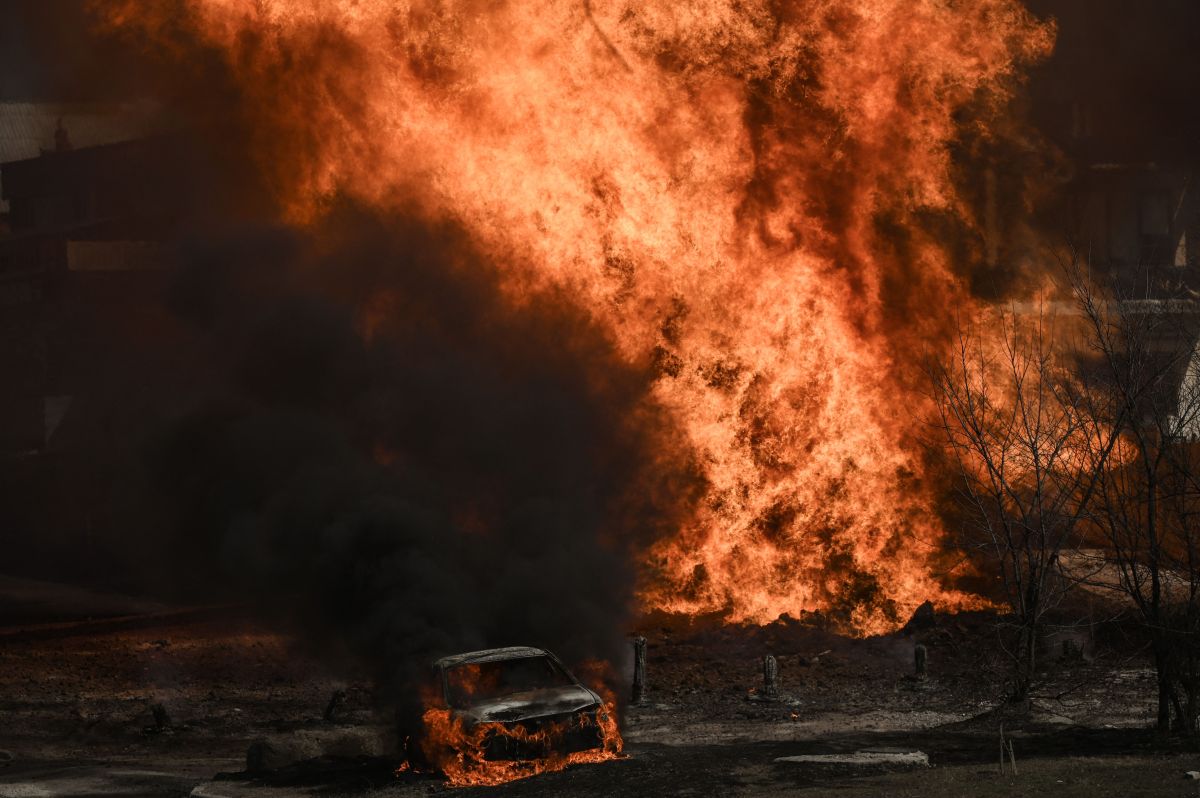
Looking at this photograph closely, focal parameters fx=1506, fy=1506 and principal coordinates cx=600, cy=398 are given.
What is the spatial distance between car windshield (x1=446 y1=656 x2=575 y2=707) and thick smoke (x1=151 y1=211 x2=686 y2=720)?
2.35 ft

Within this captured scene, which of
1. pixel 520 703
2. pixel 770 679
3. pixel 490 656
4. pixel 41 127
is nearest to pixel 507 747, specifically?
pixel 520 703

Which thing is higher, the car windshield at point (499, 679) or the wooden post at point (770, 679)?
the car windshield at point (499, 679)

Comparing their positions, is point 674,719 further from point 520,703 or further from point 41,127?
point 41,127

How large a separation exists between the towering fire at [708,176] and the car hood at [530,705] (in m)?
10.7

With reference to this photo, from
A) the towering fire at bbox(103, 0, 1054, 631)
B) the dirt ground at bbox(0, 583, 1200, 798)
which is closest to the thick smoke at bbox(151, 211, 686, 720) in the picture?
the towering fire at bbox(103, 0, 1054, 631)

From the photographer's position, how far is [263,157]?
26.0 metres

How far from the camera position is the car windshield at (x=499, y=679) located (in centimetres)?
1511

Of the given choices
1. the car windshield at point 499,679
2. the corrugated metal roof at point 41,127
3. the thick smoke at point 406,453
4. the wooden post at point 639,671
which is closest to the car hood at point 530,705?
the car windshield at point 499,679

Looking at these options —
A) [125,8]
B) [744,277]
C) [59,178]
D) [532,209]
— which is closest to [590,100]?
[532,209]

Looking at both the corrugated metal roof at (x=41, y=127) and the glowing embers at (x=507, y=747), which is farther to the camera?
the corrugated metal roof at (x=41, y=127)

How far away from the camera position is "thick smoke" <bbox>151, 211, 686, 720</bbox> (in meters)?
17.9

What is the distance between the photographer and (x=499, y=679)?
15438mm

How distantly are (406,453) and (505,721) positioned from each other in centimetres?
841

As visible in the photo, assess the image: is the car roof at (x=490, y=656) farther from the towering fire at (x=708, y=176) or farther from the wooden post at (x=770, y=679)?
the towering fire at (x=708, y=176)
